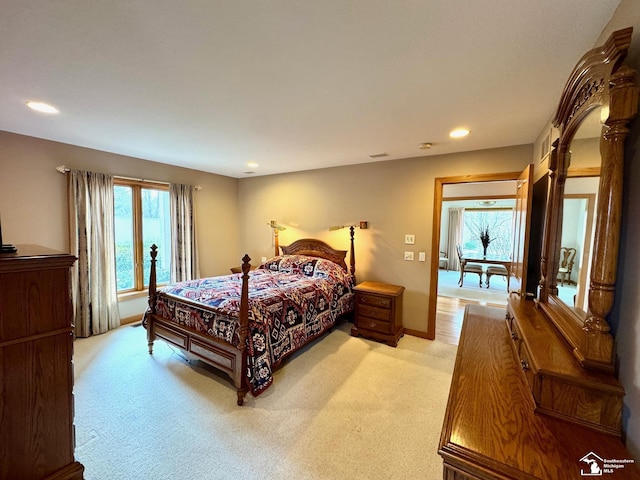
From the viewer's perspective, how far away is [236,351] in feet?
7.28

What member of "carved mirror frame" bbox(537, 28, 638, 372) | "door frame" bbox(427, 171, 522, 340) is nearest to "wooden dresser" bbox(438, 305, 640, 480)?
"carved mirror frame" bbox(537, 28, 638, 372)

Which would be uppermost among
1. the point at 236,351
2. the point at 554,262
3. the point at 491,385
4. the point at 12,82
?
the point at 12,82

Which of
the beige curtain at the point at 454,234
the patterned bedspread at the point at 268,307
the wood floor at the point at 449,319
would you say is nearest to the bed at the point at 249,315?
the patterned bedspread at the point at 268,307

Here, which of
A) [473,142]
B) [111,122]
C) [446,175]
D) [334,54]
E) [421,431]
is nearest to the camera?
[334,54]

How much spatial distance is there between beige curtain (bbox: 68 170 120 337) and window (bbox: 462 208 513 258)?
906cm

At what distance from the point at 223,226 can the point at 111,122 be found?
2753 millimetres

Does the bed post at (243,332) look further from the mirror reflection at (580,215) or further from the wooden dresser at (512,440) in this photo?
the mirror reflection at (580,215)

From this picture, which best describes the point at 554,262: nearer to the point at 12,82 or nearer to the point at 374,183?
the point at 374,183

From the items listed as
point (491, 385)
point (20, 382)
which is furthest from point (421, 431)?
point (20, 382)

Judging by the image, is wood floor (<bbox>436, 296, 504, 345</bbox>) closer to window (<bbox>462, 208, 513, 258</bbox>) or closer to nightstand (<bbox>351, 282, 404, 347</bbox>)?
nightstand (<bbox>351, 282, 404, 347</bbox>)

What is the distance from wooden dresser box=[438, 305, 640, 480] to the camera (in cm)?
74

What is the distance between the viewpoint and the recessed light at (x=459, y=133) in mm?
2471

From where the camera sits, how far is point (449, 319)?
166 inches

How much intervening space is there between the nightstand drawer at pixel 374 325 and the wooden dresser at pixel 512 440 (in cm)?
216
